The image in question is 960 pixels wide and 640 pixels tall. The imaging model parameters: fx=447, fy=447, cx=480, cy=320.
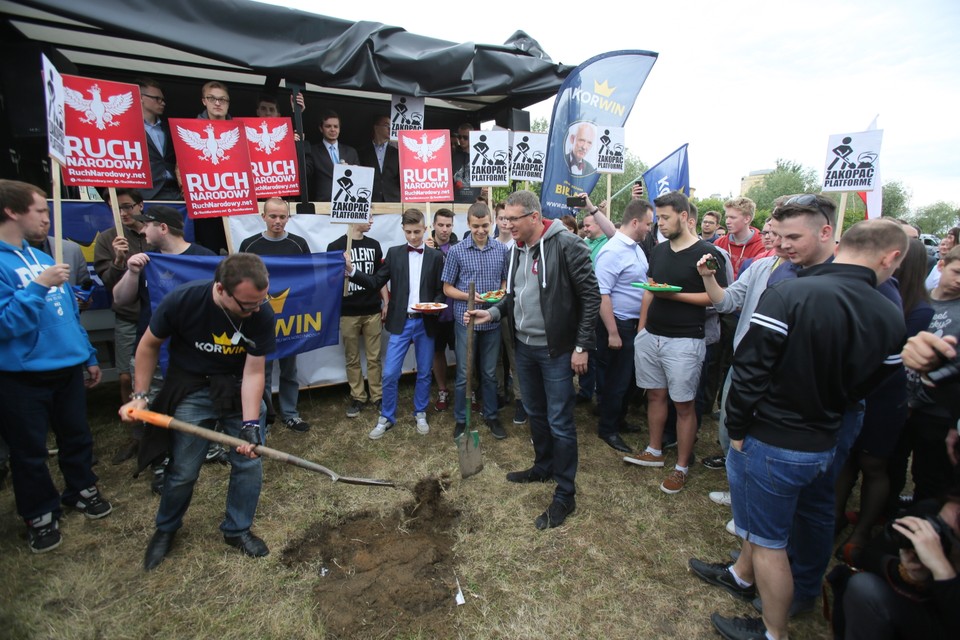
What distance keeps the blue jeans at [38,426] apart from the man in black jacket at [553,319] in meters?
3.42

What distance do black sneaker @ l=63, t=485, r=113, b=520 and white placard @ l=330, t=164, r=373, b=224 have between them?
3.22 metres

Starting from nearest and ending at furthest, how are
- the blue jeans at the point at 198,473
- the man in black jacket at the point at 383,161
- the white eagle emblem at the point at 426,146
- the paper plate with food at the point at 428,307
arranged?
the blue jeans at the point at 198,473, the paper plate with food at the point at 428,307, the white eagle emblem at the point at 426,146, the man in black jacket at the point at 383,161

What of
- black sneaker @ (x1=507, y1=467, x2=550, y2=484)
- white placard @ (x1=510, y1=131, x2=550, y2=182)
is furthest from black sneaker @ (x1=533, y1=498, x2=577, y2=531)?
white placard @ (x1=510, y1=131, x2=550, y2=182)

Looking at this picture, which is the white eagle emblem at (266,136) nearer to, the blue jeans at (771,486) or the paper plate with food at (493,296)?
the paper plate with food at (493,296)

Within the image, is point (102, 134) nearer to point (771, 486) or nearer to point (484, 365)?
point (484, 365)

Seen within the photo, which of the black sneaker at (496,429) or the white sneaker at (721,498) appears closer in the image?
the white sneaker at (721,498)

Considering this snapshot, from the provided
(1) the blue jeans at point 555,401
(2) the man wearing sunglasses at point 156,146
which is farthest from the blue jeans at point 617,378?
(2) the man wearing sunglasses at point 156,146

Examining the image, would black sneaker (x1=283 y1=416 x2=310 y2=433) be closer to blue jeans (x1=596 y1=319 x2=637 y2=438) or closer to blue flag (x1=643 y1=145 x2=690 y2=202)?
blue jeans (x1=596 y1=319 x2=637 y2=438)

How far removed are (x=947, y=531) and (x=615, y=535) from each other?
2024mm

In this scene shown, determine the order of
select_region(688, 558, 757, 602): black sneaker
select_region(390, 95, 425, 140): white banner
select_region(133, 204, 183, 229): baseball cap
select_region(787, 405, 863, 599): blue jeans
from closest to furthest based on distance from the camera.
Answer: select_region(787, 405, 863, 599): blue jeans, select_region(688, 558, 757, 602): black sneaker, select_region(133, 204, 183, 229): baseball cap, select_region(390, 95, 425, 140): white banner

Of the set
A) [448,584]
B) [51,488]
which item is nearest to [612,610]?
[448,584]

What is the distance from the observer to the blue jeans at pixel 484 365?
4980mm

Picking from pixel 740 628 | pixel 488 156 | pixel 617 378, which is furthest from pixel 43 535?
pixel 488 156

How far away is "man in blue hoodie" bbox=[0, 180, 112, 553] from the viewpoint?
285cm
